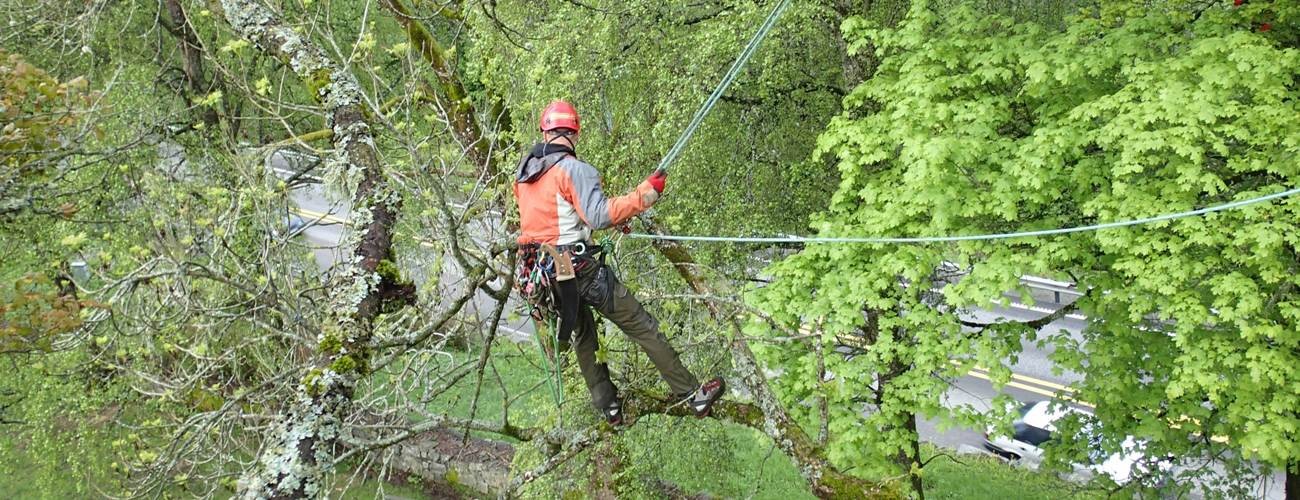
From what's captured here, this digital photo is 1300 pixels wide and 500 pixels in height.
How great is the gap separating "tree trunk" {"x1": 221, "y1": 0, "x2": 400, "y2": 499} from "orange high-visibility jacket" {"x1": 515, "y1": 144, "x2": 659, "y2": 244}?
1.12 metres

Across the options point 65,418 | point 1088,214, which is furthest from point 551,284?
point 65,418

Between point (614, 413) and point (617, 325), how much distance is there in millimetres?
717

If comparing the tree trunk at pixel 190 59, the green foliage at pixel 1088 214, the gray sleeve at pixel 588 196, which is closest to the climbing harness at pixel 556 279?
the gray sleeve at pixel 588 196

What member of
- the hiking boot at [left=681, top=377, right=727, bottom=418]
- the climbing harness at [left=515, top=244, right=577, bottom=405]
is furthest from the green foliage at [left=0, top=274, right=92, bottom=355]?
the hiking boot at [left=681, top=377, right=727, bottom=418]

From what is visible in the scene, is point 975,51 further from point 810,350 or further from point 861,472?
point 861,472

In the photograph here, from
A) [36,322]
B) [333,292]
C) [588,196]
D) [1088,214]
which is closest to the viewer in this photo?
[333,292]

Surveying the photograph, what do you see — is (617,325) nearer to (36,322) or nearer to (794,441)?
(794,441)

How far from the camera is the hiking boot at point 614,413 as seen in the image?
600cm

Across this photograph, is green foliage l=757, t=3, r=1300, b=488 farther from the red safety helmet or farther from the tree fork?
the red safety helmet

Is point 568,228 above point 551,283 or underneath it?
above

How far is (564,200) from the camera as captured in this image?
16.6ft

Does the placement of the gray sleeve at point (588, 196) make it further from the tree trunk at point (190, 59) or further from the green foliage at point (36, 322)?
the tree trunk at point (190, 59)

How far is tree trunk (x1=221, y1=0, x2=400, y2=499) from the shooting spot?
3156mm

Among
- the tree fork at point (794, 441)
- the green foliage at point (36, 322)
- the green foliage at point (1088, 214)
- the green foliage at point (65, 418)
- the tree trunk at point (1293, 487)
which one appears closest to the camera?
the tree fork at point (794, 441)
